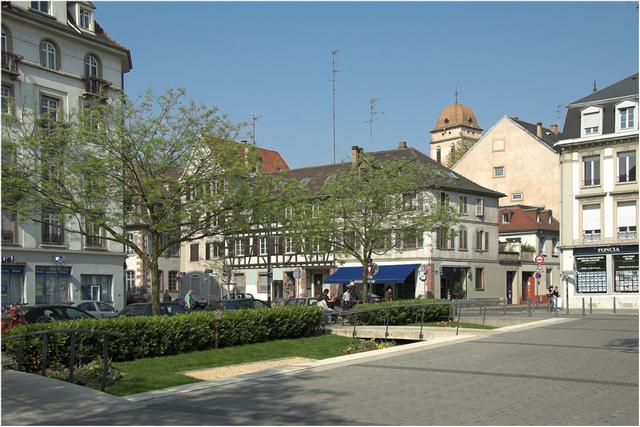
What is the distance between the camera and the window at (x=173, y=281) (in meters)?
69.3

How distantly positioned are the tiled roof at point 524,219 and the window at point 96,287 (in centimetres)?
3564

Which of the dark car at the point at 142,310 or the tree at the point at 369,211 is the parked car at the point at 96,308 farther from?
the tree at the point at 369,211

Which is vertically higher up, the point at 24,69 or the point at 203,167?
the point at 24,69

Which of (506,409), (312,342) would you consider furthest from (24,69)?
(506,409)

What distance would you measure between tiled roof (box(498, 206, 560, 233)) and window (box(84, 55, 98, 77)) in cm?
3749

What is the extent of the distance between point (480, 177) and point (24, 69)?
46.9 metres

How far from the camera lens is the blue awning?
54.6 metres

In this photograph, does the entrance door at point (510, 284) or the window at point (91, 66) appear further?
the entrance door at point (510, 284)

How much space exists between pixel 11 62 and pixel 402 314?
2336 cm

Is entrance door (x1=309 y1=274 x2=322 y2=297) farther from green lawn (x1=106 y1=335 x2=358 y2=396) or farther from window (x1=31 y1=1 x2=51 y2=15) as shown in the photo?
green lawn (x1=106 y1=335 x2=358 y2=396)

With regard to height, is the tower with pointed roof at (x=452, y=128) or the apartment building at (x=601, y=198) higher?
the tower with pointed roof at (x=452, y=128)

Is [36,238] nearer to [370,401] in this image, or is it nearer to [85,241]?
[85,241]

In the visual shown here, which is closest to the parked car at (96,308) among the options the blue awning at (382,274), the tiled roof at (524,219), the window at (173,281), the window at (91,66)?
the window at (91,66)

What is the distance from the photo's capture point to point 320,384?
1271 cm
